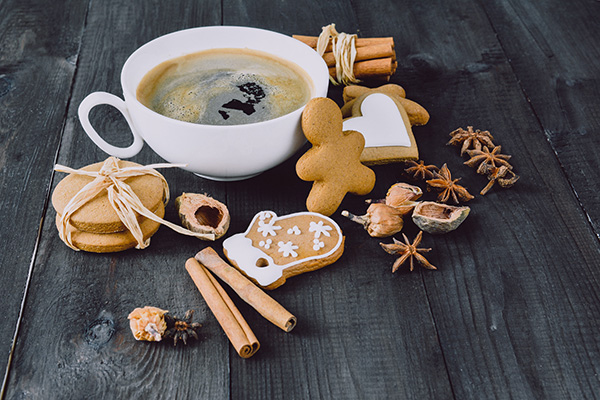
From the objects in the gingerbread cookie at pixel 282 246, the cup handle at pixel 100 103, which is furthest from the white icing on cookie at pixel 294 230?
the cup handle at pixel 100 103

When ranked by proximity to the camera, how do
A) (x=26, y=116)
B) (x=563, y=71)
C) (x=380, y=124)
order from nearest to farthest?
(x=380, y=124)
(x=26, y=116)
(x=563, y=71)

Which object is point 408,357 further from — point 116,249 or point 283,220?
point 116,249

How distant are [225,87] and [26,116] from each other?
60 cm

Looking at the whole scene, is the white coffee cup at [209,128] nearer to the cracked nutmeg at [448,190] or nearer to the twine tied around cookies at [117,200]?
the twine tied around cookies at [117,200]

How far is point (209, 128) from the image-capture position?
3.98 ft

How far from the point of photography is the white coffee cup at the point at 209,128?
1.24 meters

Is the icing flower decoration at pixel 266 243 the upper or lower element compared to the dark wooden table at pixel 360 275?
upper

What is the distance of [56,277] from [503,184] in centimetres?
105

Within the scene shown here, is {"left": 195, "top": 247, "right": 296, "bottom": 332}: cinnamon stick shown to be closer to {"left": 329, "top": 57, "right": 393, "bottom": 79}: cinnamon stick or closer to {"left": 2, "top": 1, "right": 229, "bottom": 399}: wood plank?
{"left": 2, "top": 1, "right": 229, "bottom": 399}: wood plank

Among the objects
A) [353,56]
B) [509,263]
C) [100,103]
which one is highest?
[100,103]

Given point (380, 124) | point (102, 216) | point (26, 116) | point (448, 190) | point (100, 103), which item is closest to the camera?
point (102, 216)

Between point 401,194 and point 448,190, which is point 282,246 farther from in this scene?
point 448,190

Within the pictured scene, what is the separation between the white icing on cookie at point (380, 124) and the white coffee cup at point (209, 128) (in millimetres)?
155

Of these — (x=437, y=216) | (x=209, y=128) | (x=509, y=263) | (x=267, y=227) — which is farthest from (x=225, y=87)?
(x=509, y=263)
